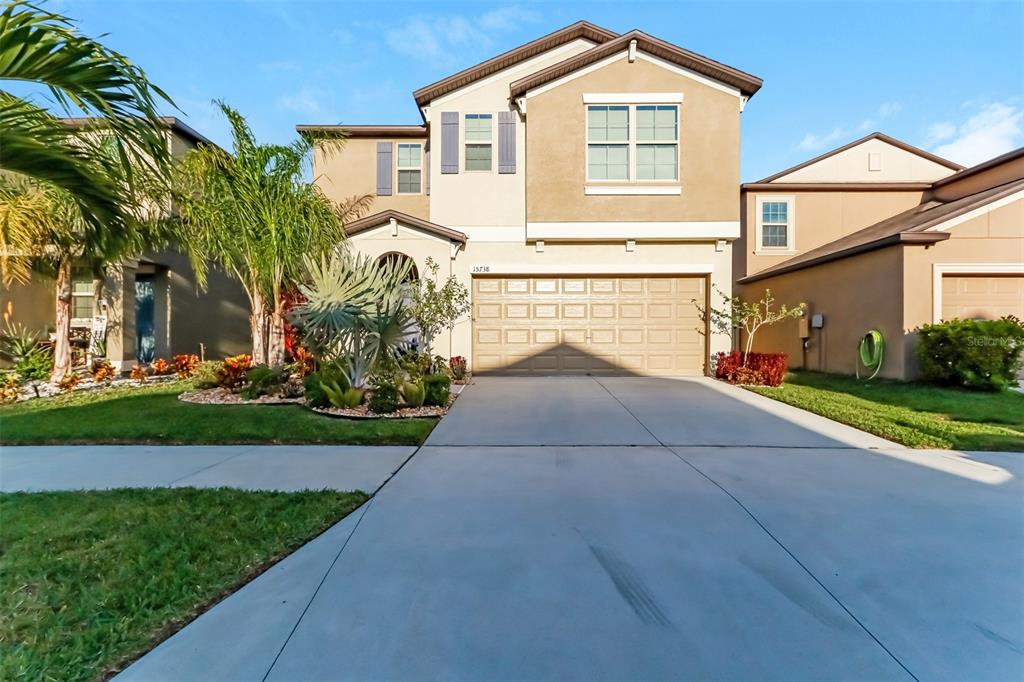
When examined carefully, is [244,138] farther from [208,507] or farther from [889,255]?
[889,255]

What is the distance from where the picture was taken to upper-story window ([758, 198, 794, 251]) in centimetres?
1538

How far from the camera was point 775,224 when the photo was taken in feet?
50.6

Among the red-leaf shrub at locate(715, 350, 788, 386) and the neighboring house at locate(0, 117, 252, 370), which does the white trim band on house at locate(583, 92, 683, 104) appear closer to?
the red-leaf shrub at locate(715, 350, 788, 386)

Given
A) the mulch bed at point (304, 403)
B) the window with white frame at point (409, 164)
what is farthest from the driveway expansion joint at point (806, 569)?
the window with white frame at point (409, 164)

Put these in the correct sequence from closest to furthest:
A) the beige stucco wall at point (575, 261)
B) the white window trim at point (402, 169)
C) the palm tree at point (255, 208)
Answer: the palm tree at point (255, 208)
the beige stucco wall at point (575, 261)
the white window trim at point (402, 169)

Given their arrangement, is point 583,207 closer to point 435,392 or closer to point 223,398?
point 435,392

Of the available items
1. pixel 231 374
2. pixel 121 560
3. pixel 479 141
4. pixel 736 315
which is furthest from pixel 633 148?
pixel 121 560

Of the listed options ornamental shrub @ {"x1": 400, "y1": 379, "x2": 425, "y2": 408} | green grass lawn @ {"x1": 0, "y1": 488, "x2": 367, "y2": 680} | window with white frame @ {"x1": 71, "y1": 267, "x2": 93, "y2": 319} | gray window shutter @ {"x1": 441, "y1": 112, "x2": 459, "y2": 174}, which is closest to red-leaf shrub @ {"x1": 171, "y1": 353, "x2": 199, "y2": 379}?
window with white frame @ {"x1": 71, "y1": 267, "x2": 93, "y2": 319}

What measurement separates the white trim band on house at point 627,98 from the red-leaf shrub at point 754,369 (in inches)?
252

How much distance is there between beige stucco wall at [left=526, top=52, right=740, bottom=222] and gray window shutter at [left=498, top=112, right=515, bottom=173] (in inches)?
20.4

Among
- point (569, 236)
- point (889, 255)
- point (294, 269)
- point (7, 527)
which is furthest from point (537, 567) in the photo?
point (889, 255)

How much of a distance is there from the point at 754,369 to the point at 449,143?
9.18m

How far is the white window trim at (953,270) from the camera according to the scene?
31.6 ft

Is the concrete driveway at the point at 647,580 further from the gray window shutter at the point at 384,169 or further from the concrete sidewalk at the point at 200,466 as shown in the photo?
the gray window shutter at the point at 384,169
